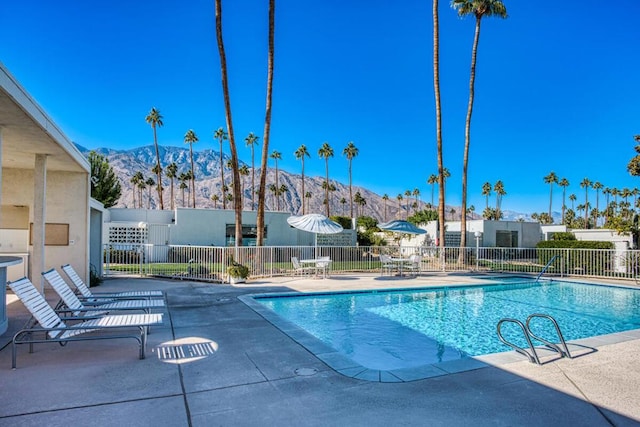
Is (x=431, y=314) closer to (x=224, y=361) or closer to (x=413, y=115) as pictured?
(x=224, y=361)

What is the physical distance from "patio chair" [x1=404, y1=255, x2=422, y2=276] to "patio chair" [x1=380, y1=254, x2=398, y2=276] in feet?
1.68

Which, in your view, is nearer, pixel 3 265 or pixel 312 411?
pixel 312 411

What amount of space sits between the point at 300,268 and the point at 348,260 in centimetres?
298

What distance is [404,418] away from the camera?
123 inches

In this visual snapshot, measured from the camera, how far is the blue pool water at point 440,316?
6246 millimetres

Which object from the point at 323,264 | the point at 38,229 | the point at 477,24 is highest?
the point at 477,24

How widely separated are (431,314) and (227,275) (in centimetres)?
645

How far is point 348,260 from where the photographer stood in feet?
53.1

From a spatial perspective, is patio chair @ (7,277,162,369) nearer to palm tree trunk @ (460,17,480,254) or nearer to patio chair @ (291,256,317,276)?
patio chair @ (291,256,317,276)

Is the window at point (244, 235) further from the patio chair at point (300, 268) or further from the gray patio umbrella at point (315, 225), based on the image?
the patio chair at point (300, 268)

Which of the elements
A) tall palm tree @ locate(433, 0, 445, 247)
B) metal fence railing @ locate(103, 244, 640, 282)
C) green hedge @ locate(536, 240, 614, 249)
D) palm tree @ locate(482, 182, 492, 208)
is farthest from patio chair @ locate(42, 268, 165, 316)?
palm tree @ locate(482, 182, 492, 208)

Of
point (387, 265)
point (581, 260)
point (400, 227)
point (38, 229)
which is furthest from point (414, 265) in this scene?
point (38, 229)

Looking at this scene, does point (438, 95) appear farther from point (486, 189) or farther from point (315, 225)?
point (486, 189)

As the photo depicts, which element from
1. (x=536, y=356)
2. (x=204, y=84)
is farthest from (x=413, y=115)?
(x=536, y=356)
